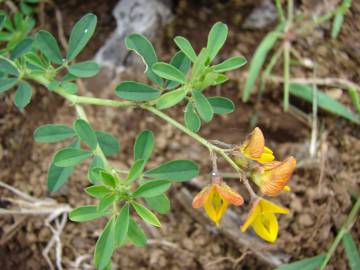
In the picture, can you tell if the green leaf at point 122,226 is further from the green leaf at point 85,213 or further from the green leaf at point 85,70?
the green leaf at point 85,70

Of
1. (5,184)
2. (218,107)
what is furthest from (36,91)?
(218,107)

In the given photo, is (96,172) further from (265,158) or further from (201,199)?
(265,158)

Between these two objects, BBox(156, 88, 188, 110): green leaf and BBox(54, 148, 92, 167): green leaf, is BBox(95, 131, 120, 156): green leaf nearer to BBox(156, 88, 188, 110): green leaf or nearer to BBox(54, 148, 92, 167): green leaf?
BBox(54, 148, 92, 167): green leaf

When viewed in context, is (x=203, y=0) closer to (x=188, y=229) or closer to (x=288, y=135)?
(x=288, y=135)

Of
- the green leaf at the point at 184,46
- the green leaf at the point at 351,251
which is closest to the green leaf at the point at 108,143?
the green leaf at the point at 184,46

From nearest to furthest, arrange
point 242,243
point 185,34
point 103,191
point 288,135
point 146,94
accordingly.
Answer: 1. point 103,191
2. point 146,94
3. point 242,243
4. point 288,135
5. point 185,34

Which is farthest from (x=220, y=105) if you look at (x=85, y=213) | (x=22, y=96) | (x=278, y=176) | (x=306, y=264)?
(x=306, y=264)
